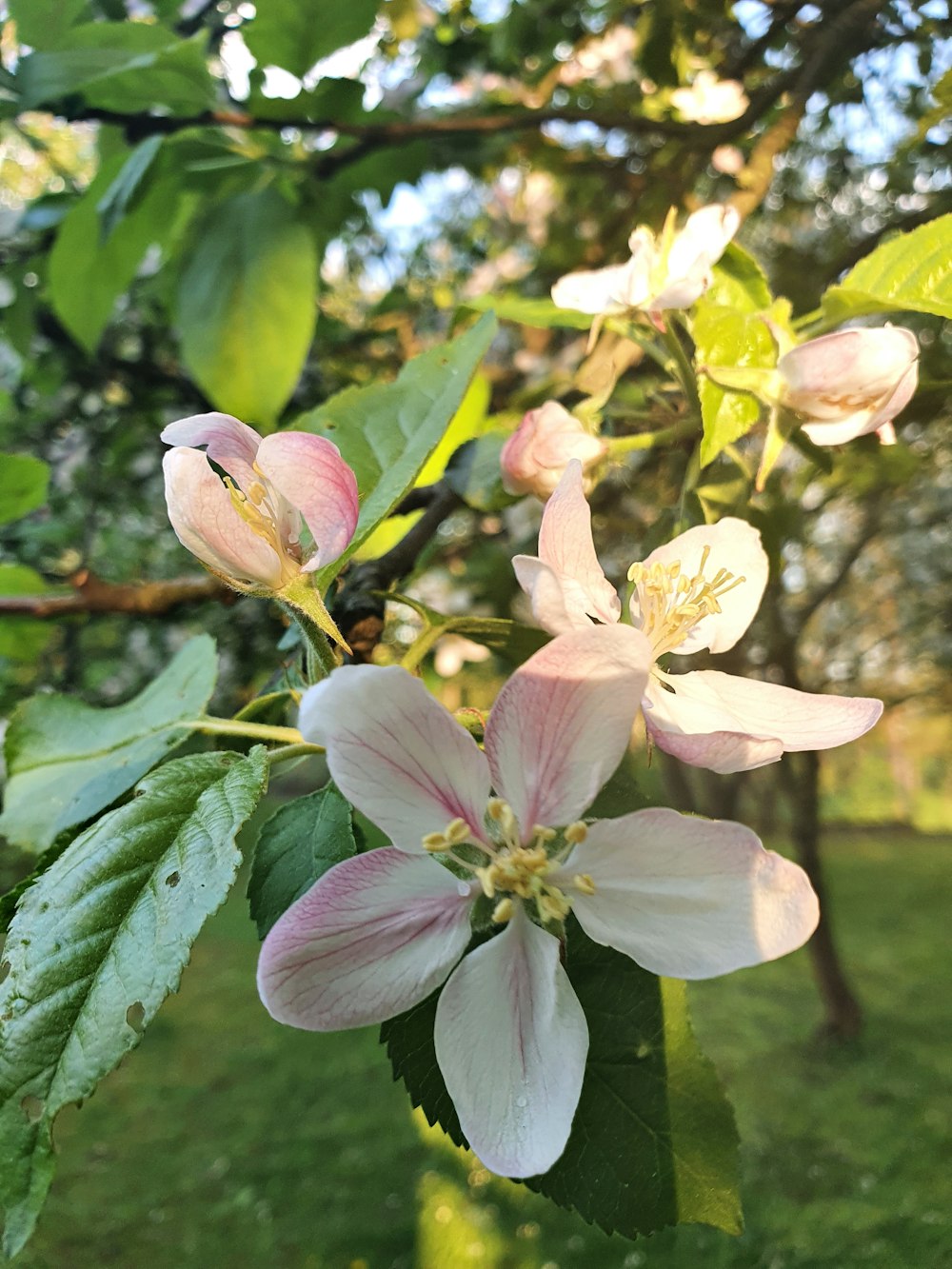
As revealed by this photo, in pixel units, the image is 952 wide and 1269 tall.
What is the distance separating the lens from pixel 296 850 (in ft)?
1.36

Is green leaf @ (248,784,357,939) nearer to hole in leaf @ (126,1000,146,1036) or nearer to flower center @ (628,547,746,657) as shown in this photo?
hole in leaf @ (126,1000,146,1036)

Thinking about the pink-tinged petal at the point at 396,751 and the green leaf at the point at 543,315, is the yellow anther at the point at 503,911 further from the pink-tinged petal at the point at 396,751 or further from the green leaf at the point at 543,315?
the green leaf at the point at 543,315

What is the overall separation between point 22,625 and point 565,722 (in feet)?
2.45

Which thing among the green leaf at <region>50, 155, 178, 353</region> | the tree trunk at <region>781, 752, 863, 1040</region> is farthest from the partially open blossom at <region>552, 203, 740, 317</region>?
the tree trunk at <region>781, 752, 863, 1040</region>

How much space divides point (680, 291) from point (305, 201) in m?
0.71

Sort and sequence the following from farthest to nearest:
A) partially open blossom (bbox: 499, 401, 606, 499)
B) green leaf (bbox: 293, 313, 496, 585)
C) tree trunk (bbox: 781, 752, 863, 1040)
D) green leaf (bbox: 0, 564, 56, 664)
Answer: tree trunk (bbox: 781, 752, 863, 1040)
green leaf (bbox: 0, 564, 56, 664)
partially open blossom (bbox: 499, 401, 606, 499)
green leaf (bbox: 293, 313, 496, 585)

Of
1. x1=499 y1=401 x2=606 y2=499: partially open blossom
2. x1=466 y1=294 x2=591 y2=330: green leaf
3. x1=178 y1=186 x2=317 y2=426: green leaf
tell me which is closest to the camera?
x1=499 y1=401 x2=606 y2=499: partially open blossom

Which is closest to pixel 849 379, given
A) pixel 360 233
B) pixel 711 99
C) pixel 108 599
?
pixel 108 599

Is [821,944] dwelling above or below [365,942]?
below

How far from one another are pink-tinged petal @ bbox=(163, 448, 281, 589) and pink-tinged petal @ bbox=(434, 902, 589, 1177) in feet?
0.61

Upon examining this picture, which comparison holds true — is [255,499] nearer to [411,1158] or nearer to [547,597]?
[547,597]

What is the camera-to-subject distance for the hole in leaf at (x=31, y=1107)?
32 centimetres

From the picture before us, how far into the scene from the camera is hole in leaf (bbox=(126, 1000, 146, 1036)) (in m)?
0.31

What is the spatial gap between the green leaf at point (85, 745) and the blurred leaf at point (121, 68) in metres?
0.57
